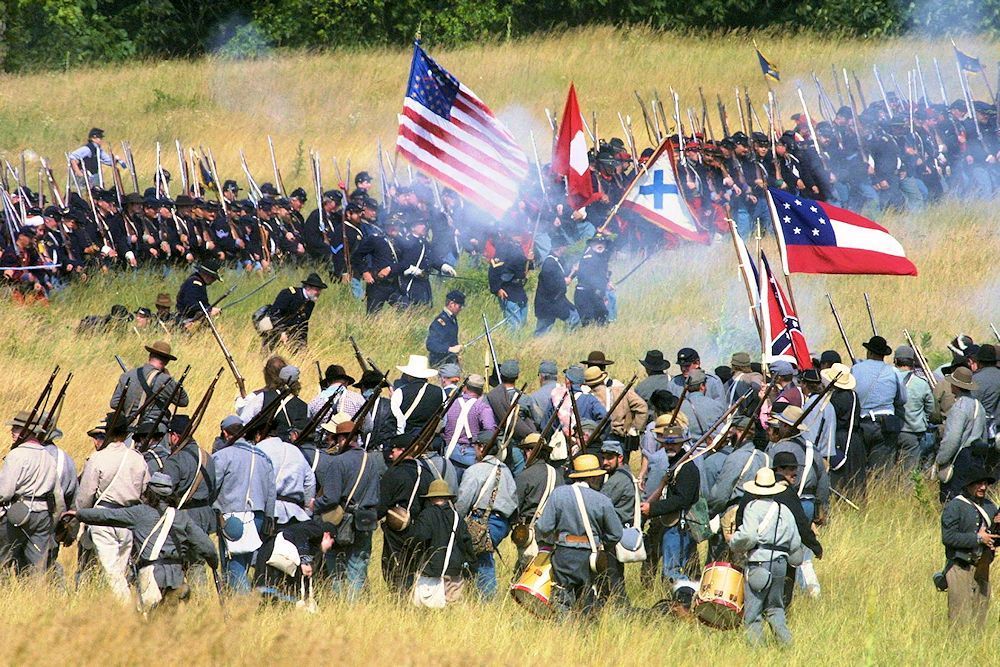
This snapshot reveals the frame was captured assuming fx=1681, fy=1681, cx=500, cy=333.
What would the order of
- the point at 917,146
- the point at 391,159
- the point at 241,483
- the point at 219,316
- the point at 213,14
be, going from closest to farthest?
1. the point at 241,483
2. the point at 219,316
3. the point at 917,146
4. the point at 391,159
5. the point at 213,14

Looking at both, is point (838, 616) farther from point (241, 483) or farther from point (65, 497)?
point (65, 497)

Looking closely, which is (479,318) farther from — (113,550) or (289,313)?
(113,550)

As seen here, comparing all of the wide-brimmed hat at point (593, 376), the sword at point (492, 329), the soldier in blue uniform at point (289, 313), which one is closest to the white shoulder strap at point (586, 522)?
the wide-brimmed hat at point (593, 376)

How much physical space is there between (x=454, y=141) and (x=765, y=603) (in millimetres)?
10357

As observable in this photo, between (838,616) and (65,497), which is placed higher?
(65,497)

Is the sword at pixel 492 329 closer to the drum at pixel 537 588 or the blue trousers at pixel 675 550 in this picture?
the blue trousers at pixel 675 550

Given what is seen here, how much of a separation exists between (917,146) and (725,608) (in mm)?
20127

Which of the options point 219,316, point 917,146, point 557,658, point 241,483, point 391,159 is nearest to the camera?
point 557,658

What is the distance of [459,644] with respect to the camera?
11.1 m

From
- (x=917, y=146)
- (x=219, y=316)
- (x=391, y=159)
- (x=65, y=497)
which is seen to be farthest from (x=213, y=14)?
(x=65, y=497)

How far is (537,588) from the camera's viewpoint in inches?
459

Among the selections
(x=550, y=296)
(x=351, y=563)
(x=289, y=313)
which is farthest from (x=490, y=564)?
(x=550, y=296)

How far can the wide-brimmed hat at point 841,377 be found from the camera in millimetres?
15445

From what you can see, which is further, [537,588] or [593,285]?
[593,285]
